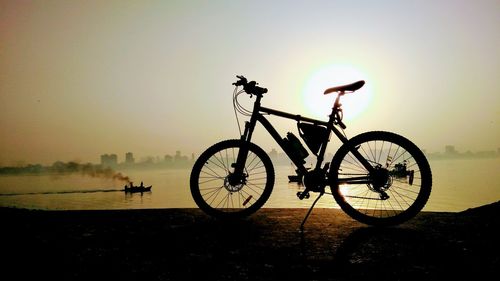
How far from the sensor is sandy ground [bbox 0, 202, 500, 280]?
2.54 m

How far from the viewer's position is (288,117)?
4.78m

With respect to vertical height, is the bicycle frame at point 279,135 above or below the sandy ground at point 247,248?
above

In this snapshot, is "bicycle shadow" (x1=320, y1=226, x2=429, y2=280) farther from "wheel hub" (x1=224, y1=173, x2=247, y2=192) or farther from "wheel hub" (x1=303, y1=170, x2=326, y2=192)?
"wheel hub" (x1=224, y1=173, x2=247, y2=192)

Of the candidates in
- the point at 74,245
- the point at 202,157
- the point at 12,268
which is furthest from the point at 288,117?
the point at 12,268

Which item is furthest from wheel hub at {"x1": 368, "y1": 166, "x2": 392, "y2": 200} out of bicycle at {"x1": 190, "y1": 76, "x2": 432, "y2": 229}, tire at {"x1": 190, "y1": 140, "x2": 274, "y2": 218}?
tire at {"x1": 190, "y1": 140, "x2": 274, "y2": 218}

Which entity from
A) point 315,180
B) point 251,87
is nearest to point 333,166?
point 315,180

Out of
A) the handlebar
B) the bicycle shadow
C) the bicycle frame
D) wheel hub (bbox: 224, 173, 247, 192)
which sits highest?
the handlebar

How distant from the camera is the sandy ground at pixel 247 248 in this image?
254cm

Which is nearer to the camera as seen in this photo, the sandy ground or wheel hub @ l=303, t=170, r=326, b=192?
the sandy ground

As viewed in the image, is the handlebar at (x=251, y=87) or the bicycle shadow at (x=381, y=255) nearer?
the bicycle shadow at (x=381, y=255)

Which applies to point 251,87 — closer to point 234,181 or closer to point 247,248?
point 234,181

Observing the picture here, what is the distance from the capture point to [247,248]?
3244mm

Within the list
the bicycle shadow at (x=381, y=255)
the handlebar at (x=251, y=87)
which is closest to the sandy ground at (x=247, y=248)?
the bicycle shadow at (x=381, y=255)

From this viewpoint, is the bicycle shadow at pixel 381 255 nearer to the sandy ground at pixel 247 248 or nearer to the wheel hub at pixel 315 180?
the sandy ground at pixel 247 248
